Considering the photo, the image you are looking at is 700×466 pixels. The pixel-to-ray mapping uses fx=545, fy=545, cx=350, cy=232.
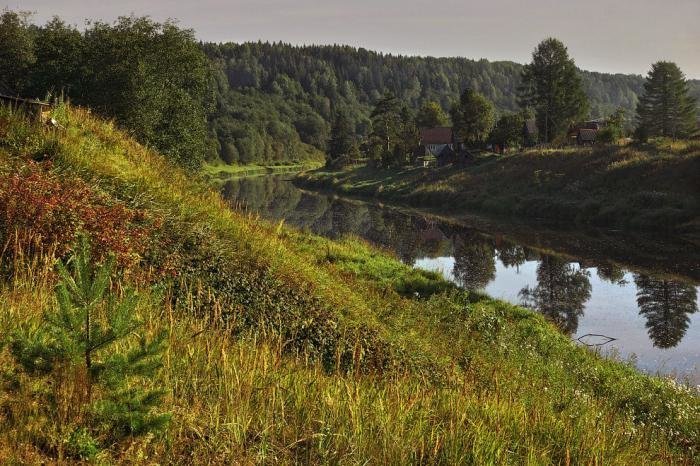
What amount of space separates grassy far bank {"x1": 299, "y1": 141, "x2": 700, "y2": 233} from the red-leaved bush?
33396 millimetres

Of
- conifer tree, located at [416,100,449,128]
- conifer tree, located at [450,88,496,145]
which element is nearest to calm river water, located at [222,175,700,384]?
conifer tree, located at [450,88,496,145]

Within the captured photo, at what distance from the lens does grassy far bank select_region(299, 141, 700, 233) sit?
3662 centimetres

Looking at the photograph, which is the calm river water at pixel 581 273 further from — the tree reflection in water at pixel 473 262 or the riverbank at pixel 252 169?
the riverbank at pixel 252 169

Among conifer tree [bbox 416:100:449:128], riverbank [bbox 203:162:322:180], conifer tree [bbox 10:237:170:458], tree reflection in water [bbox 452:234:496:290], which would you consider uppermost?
conifer tree [bbox 416:100:449:128]

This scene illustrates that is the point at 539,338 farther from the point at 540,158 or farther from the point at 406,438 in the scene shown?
the point at 540,158

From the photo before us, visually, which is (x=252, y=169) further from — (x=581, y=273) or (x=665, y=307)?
(x=665, y=307)

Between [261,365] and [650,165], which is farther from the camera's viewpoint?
[650,165]

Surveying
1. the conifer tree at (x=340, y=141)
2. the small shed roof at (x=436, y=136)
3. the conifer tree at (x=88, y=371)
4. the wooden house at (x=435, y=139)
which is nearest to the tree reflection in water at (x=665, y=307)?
the conifer tree at (x=88, y=371)

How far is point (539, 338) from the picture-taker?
47.3 feet

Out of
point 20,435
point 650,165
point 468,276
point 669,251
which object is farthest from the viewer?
point 650,165

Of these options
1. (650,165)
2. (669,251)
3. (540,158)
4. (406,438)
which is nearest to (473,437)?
(406,438)

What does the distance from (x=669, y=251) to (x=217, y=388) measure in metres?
29.5

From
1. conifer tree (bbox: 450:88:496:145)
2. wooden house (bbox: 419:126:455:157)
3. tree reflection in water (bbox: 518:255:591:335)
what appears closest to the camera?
tree reflection in water (bbox: 518:255:591:335)

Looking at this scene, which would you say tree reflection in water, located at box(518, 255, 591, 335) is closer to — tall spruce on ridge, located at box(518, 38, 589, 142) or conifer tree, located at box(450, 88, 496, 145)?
tall spruce on ridge, located at box(518, 38, 589, 142)
